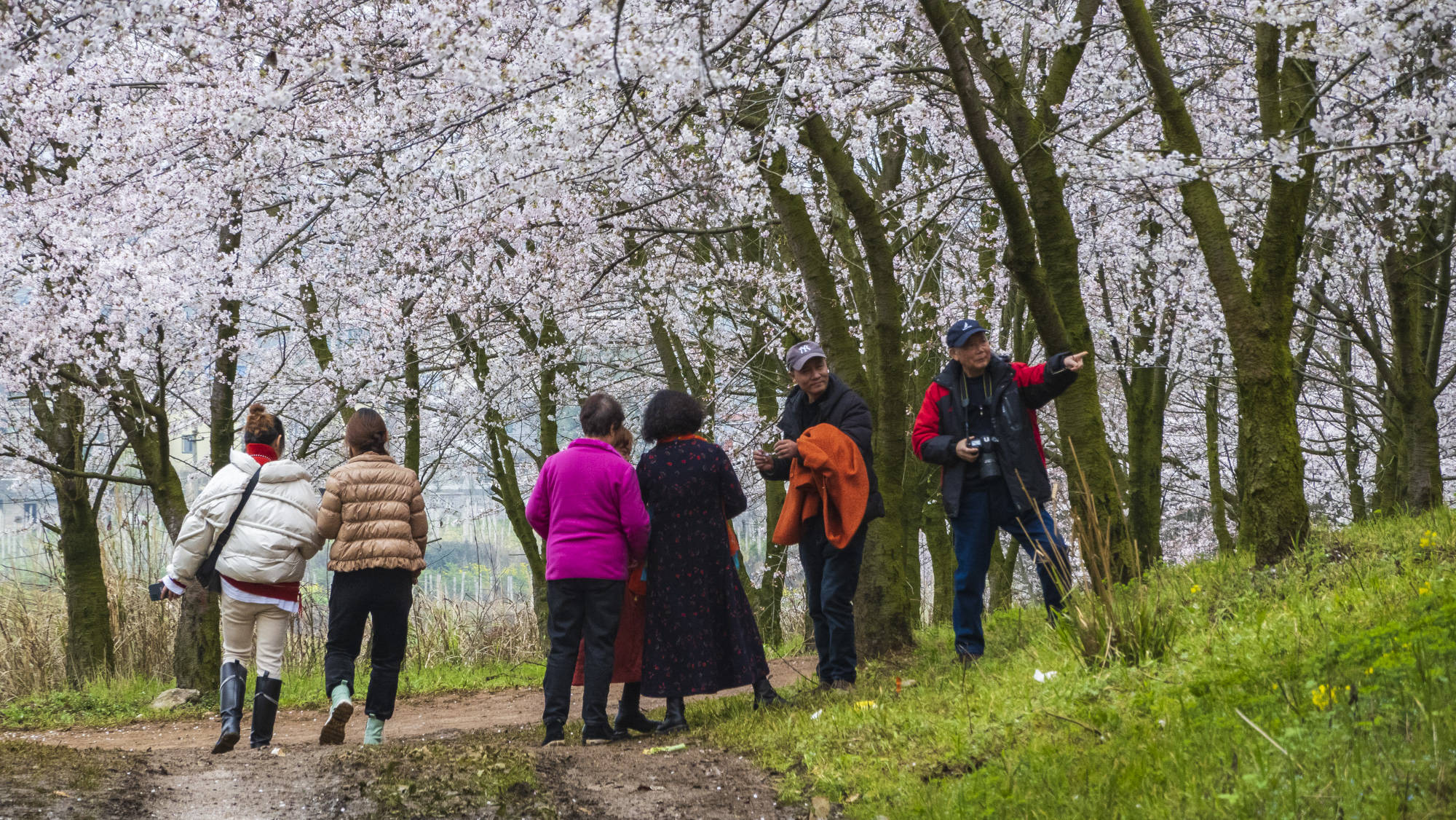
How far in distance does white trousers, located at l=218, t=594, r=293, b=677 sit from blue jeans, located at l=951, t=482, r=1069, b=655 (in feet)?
11.4

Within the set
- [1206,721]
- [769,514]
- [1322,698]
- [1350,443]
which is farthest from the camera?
[1350,443]

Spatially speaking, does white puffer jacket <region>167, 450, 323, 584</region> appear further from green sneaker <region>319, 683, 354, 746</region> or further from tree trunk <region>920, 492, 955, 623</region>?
tree trunk <region>920, 492, 955, 623</region>

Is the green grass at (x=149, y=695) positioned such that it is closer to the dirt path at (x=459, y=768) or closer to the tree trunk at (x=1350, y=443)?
the dirt path at (x=459, y=768)

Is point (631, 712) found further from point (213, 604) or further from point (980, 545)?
point (213, 604)

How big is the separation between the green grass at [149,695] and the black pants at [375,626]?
4.91m

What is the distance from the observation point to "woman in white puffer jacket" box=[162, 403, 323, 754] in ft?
17.5

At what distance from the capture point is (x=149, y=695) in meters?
10.0

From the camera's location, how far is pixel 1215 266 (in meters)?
5.98

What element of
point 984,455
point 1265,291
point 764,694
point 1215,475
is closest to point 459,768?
point 764,694

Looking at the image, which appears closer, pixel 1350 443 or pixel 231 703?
pixel 231 703

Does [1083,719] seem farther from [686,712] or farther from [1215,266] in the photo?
[1215,266]

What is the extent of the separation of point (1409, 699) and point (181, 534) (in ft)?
17.1

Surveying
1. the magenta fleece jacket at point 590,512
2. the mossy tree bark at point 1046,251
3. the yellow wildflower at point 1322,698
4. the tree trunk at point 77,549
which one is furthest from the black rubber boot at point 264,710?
the tree trunk at point 77,549

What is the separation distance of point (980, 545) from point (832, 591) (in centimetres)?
79
